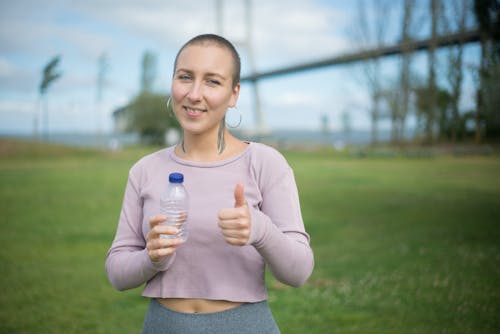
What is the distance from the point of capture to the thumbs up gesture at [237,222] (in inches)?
58.1

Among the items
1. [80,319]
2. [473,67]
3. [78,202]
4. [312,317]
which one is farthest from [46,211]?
[473,67]

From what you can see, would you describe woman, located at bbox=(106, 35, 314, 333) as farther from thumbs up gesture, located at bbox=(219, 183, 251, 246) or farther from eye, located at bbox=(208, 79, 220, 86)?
thumbs up gesture, located at bbox=(219, 183, 251, 246)

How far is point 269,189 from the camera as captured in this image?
1.82 m

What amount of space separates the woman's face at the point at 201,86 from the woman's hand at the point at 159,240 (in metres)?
0.44

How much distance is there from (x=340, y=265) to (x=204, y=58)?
5.75 m

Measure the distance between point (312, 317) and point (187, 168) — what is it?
3.63 meters

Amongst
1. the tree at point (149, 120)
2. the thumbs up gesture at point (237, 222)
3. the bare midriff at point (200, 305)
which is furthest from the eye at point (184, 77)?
the tree at point (149, 120)

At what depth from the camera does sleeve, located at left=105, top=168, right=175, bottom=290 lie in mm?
1714

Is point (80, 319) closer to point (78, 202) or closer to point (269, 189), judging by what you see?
point (269, 189)

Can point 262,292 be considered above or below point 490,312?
above

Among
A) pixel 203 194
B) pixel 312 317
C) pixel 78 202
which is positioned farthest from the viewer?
pixel 78 202

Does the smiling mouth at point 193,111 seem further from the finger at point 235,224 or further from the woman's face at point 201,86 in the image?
the finger at point 235,224

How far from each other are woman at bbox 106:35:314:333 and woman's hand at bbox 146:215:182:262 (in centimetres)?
15

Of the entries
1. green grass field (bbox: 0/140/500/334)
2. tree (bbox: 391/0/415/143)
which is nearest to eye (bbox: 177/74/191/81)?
green grass field (bbox: 0/140/500/334)
